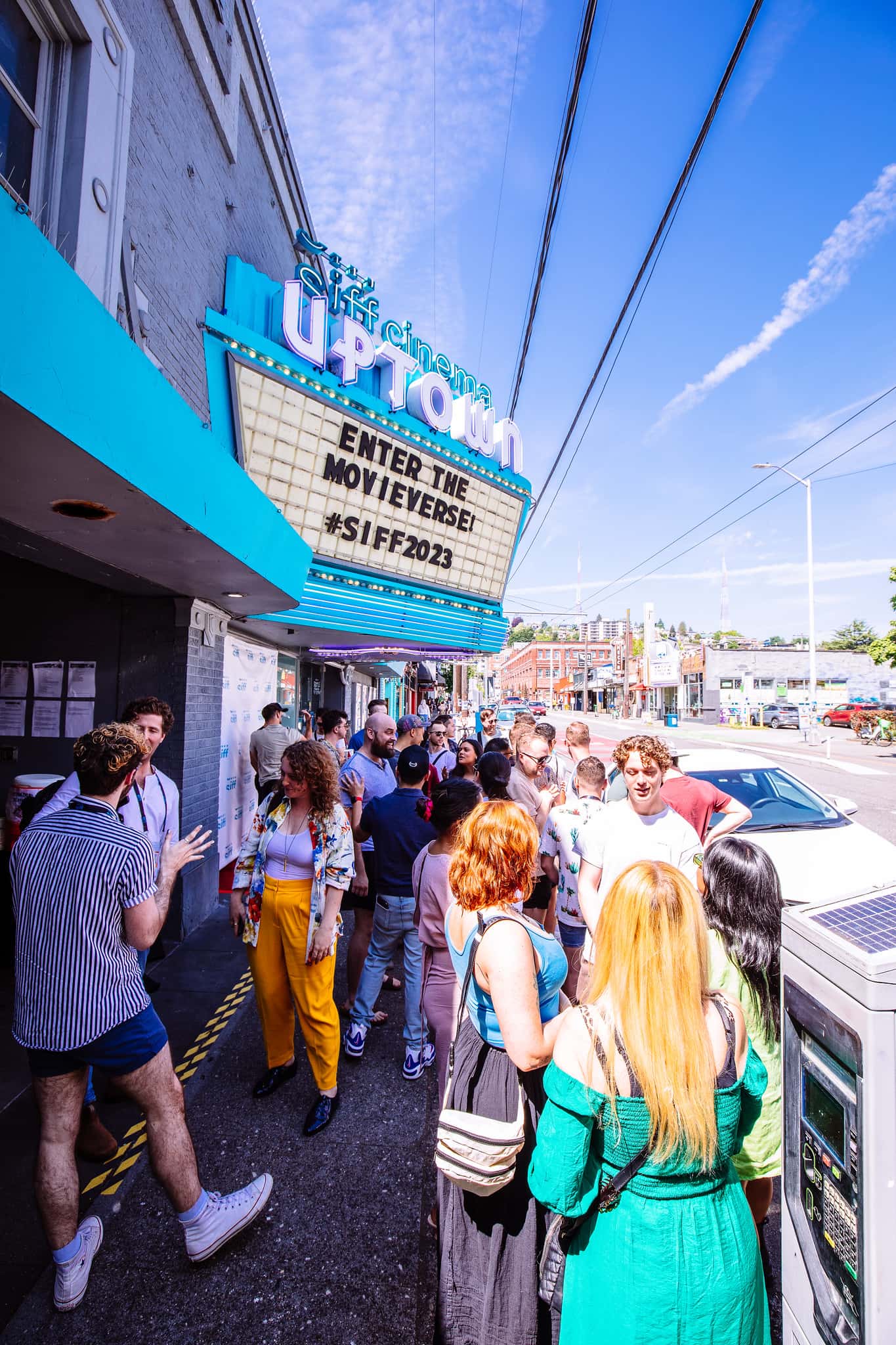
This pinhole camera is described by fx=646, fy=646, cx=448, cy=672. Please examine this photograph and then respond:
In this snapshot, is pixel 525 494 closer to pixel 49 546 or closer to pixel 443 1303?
pixel 49 546

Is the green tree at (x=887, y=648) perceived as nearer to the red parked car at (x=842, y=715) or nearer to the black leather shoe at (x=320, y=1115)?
the red parked car at (x=842, y=715)

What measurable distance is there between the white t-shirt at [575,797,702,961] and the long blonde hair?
182 centimetres

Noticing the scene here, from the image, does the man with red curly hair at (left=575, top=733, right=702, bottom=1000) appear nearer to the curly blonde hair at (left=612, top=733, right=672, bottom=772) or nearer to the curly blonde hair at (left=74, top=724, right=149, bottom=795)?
the curly blonde hair at (left=612, top=733, right=672, bottom=772)

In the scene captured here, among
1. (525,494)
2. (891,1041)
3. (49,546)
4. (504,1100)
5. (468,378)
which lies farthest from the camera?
(525,494)

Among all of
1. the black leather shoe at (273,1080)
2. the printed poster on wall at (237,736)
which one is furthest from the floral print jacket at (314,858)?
the printed poster on wall at (237,736)

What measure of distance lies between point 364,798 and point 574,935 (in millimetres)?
1778

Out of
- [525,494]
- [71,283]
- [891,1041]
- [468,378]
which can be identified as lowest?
[891,1041]

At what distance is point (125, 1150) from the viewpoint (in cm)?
301

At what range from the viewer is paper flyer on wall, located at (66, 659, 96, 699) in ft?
18.1

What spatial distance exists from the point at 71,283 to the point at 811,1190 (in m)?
3.45

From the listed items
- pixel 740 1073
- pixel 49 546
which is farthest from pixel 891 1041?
pixel 49 546

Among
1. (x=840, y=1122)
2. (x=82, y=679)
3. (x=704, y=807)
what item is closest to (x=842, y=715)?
(x=704, y=807)

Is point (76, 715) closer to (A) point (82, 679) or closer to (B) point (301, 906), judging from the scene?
(A) point (82, 679)

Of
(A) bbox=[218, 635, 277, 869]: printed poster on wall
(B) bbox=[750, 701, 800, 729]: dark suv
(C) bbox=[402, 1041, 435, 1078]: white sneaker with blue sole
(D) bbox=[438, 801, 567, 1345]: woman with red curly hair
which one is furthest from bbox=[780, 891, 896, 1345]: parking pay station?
(B) bbox=[750, 701, 800, 729]: dark suv
